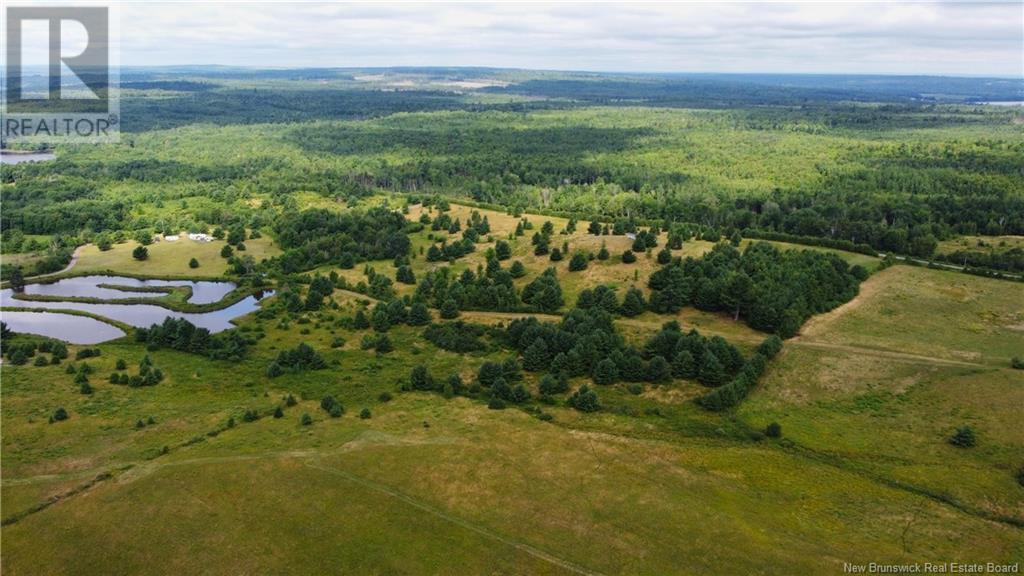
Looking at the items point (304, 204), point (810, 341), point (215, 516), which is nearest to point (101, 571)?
point (215, 516)

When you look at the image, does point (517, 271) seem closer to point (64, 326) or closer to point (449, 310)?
point (449, 310)

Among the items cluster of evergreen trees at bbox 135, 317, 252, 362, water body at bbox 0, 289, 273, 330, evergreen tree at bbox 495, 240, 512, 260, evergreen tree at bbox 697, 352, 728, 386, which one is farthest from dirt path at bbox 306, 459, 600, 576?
evergreen tree at bbox 495, 240, 512, 260

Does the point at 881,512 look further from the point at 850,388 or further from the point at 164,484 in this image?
the point at 164,484

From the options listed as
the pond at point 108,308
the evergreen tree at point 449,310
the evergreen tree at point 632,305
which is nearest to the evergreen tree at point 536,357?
the evergreen tree at point 632,305

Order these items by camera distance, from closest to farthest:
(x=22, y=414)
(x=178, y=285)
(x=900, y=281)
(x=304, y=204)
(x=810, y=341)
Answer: (x=22, y=414)
(x=810, y=341)
(x=900, y=281)
(x=178, y=285)
(x=304, y=204)

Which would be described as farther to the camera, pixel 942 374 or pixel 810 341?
pixel 810 341

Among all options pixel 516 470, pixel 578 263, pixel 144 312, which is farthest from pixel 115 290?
pixel 516 470

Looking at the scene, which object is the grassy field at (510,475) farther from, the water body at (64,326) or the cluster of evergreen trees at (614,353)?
the water body at (64,326)
